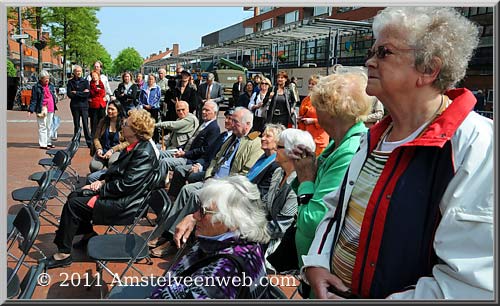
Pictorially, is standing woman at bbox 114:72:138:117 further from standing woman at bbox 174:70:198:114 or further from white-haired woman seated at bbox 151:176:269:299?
white-haired woman seated at bbox 151:176:269:299

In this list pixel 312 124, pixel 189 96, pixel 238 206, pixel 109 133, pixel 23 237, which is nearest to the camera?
pixel 238 206

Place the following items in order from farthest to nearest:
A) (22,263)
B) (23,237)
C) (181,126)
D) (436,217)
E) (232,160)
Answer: (181,126)
(232,160)
(23,237)
(22,263)
(436,217)

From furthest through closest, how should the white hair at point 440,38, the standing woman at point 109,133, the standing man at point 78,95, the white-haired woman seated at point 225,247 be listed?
the standing man at point 78,95 < the standing woman at point 109,133 < the white-haired woman seated at point 225,247 < the white hair at point 440,38

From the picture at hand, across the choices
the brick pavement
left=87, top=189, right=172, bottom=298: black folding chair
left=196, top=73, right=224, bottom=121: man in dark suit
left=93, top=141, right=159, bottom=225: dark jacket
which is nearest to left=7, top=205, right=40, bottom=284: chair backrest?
the brick pavement

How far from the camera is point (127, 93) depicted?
10.2 m

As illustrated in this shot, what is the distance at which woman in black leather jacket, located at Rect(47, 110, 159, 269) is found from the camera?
12.9ft

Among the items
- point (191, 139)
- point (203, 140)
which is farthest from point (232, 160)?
point (191, 139)

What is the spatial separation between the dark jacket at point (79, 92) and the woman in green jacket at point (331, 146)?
320 inches

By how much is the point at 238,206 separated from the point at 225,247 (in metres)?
0.21

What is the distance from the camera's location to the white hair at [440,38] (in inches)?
52.6

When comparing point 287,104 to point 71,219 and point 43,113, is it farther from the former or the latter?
point 71,219

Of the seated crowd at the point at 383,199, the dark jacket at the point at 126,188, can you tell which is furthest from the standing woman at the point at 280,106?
the seated crowd at the point at 383,199

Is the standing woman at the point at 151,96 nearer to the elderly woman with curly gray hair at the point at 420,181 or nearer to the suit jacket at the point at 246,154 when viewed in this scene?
the suit jacket at the point at 246,154
